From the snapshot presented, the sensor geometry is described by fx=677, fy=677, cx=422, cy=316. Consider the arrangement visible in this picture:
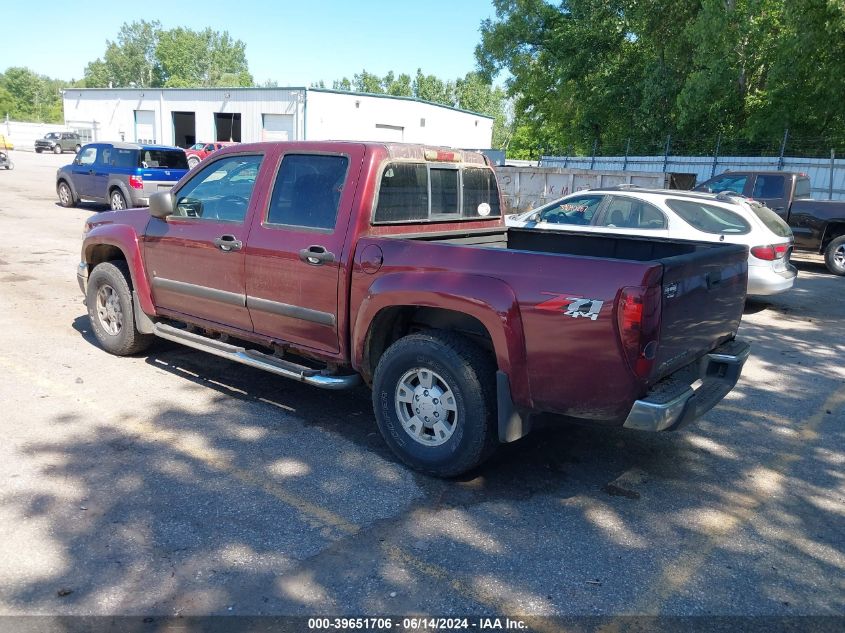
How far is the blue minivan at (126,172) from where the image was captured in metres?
16.4

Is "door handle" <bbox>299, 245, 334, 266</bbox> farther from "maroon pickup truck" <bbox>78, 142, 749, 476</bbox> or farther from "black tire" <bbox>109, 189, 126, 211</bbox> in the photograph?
"black tire" <bbox>109, 189, 126, 211</bbox>

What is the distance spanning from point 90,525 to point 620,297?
2883mm

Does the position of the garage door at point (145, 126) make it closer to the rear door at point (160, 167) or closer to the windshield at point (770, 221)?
the rear door at point (160, 167)

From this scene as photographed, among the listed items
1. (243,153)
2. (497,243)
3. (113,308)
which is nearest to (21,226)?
(113,308)

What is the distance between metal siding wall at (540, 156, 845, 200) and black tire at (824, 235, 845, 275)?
8.03 metres

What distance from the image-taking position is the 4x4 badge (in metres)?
3.31

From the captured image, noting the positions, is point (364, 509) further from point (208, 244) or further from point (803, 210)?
point (803, 210)

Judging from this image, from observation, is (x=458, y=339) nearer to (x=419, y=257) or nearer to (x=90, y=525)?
(x=419, y=257)

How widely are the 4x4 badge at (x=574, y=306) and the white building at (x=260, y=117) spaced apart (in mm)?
34058

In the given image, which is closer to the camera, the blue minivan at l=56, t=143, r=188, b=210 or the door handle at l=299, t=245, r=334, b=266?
the door handle at l=299, t=245, r=334, b=266

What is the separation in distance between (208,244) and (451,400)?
7.68 ft

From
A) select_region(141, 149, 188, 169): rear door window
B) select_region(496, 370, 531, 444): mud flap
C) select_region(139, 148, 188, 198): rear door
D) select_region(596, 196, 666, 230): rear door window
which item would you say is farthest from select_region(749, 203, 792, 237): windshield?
select_region(141, 149, 188, 169): rear door window

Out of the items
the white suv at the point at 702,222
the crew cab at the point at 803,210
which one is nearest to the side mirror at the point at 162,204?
the white suv at the point at 702,222

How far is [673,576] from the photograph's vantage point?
10.5ft
